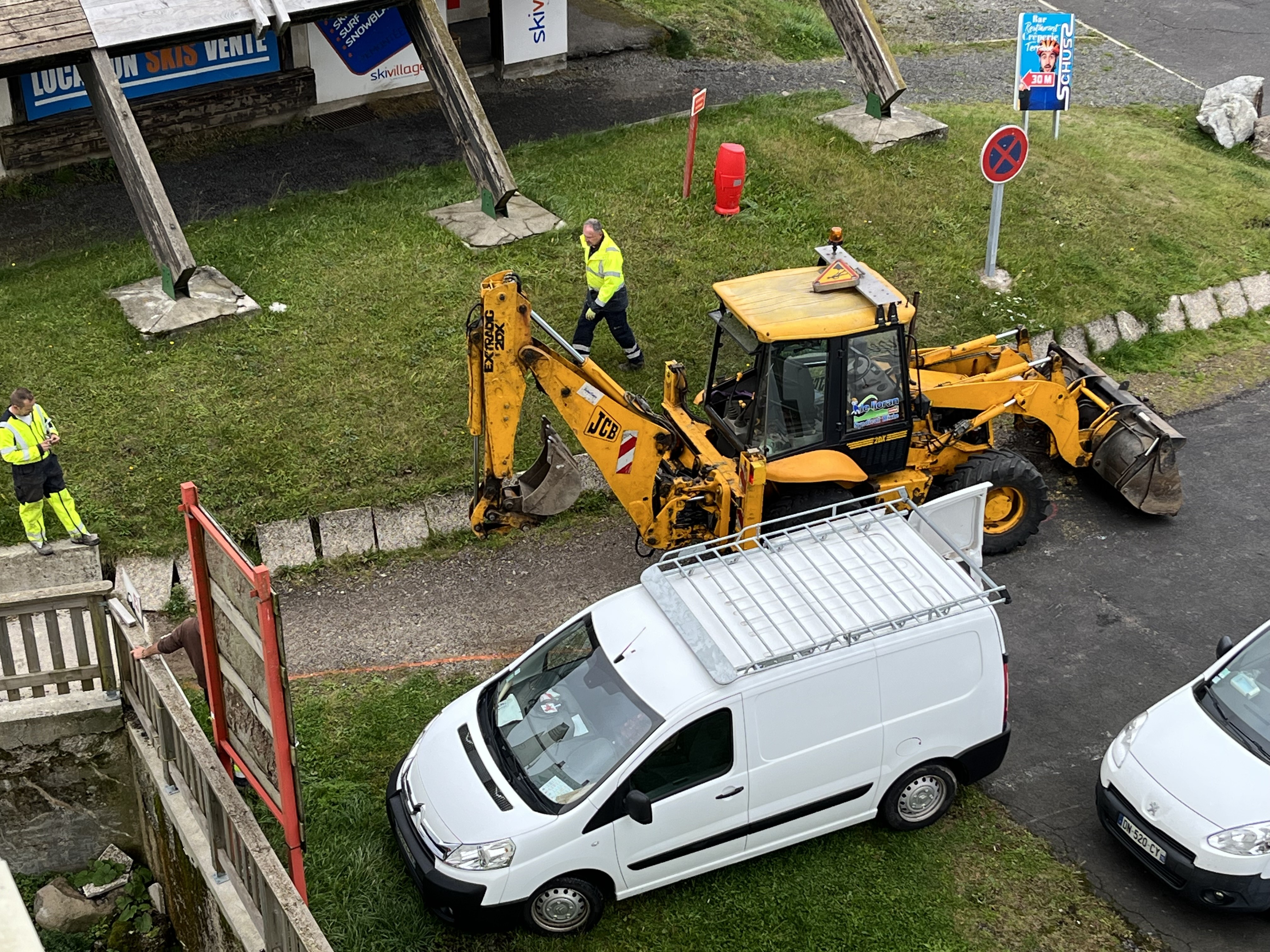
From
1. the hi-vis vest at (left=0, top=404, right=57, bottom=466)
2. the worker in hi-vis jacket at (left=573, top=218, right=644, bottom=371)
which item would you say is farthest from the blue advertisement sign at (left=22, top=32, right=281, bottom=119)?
the hi-vis vest at (left=0, top=404, right=57, bottom=466)

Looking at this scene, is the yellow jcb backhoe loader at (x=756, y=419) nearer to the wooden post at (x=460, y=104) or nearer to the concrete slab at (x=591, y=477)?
the concrete slab at (x=591, y=477)

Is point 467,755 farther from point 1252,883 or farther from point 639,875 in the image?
point 1252,883

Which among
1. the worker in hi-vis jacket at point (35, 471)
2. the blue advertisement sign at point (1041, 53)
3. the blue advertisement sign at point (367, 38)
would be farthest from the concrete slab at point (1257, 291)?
the worker in hi-vis jacket at point (35, 471)

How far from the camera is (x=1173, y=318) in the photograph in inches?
580

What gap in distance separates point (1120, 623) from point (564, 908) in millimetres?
5418

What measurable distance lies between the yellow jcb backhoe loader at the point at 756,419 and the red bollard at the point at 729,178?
16.0 ft

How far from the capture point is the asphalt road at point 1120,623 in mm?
8430

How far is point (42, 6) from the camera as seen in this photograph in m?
12.7

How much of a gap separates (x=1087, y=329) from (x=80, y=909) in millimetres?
11431

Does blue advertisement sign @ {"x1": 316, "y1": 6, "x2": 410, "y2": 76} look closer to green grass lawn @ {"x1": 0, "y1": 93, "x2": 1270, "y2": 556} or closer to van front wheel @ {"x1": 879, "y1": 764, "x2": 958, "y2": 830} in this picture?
green grass lawn @ {"x1": 0, "y1": 93, "x2": 1270, "y2": 556}

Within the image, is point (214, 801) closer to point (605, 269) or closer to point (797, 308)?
point (797, 308)

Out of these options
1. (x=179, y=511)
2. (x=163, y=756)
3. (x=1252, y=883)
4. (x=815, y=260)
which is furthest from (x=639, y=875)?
(x=815, y=260)

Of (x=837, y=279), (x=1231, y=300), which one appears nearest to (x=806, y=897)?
(x=837, y=279)

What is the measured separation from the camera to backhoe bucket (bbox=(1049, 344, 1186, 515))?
36.8 feet
